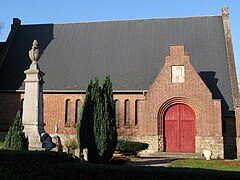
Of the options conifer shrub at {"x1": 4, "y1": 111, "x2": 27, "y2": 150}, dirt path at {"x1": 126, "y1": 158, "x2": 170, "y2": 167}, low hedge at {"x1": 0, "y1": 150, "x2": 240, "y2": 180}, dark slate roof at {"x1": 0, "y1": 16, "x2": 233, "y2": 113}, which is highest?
dark slate roof at {"x1": 0, "y1": 16, "x2": 233, "y2": 113}

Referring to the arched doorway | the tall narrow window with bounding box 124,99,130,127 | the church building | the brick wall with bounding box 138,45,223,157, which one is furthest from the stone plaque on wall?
the tall narrow window with bounding box 124,99,130,127

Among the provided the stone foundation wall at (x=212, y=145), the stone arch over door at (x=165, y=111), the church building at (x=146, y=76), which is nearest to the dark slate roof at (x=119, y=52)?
the church building at (x=146, y=76)

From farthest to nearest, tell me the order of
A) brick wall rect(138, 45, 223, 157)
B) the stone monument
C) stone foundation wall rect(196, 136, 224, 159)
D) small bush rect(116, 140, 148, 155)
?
brick wall rect(138, 45, 223, 157) → stone foundation wall rect(196, 136, 224, 159) → small bush rect(116, 140, 148, 155) → the stone monument

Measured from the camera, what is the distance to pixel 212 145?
22.6 metres

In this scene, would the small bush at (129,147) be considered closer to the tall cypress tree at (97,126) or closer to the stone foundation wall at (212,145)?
the stone foundation wall at (212,145)

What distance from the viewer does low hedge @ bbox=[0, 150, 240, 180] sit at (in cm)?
869

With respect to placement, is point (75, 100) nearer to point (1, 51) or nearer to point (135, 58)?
Result: point (135, 58)

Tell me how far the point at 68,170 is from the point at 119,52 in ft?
68.5

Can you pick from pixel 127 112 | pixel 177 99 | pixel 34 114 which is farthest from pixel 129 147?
pixel 34 114

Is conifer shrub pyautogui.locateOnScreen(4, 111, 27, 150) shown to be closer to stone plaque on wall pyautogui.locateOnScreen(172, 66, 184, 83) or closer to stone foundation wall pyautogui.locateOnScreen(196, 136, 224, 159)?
stone plaque on wall pyautogui.locateOnScreen(172, 66, 184, 83)

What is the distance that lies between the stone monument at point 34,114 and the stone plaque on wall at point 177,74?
39.3 feet

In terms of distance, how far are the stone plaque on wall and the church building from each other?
0.07 m

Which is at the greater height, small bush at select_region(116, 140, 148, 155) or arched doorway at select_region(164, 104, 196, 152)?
arched doorway at select_region(164, 104, 196, 152)

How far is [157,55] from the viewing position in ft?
93.1
